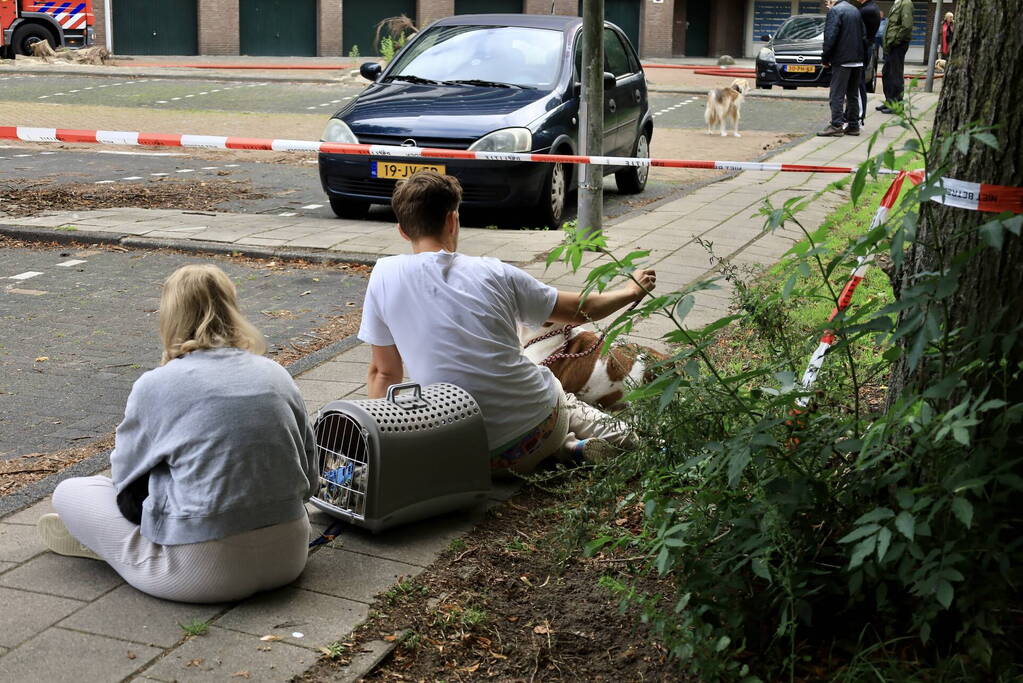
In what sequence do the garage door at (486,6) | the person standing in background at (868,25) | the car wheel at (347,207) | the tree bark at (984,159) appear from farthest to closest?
1. the garage door at (486,6)
2. the person standing in background at (868,25)
3. the car wheel at (347,207)
4. the tree bark at (984,159)

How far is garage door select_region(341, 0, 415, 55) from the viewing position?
4109 centimetres

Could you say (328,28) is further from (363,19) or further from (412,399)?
(412,399)

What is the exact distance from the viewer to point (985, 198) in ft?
10.1

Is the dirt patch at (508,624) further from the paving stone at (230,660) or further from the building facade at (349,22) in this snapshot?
the building facade at (349,22)

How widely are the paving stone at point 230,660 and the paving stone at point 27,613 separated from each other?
438 mm

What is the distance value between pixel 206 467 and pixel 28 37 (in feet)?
100

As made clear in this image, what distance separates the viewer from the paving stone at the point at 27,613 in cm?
337

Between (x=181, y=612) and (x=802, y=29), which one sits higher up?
(x=802, y=29)

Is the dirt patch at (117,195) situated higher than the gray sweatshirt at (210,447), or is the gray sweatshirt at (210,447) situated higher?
the gray sweatshirt at (210,447)

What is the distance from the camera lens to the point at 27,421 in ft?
17.9

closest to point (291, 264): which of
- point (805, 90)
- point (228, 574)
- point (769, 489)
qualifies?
point (228, 574)

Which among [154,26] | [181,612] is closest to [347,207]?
[181,612]

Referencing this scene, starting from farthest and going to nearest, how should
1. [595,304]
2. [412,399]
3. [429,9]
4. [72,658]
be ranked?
A: [429,9] < [595,304] < [412,399] < [72,658]

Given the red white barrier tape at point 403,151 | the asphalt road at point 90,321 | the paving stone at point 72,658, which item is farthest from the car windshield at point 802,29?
the paving stone at point 72,658
